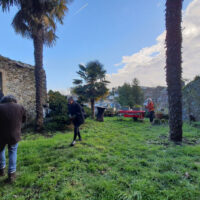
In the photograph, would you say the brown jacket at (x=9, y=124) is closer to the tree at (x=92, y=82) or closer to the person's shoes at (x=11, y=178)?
the person's shoes at (x=11, y=178)

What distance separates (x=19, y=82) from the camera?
8141 mm

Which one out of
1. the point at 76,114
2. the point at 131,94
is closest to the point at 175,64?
the point at 76,114

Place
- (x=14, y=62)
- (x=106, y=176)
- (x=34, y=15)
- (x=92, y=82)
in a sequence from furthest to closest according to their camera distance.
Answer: (x=92, y=82), (x=14, y=62), (x=34, y=15), (x=106, y=176)

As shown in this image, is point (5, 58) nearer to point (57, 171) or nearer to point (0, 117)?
point (0, 117)

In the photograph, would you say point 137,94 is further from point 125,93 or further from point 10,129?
point 10,129

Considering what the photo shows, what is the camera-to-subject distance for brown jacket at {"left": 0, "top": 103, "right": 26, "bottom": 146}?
7.49 feet

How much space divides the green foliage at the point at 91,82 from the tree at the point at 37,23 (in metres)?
5.14

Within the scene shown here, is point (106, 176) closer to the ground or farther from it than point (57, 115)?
closer to the ground

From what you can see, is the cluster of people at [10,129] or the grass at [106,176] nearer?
the grass at [106,176]

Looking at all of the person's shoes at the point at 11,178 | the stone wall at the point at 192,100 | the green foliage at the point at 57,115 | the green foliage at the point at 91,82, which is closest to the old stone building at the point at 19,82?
the green foliage at the point at 57,115

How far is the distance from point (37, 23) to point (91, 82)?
6.52 metres

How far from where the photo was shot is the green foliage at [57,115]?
23.3 ft

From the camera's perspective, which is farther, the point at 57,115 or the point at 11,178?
the point at 57,115

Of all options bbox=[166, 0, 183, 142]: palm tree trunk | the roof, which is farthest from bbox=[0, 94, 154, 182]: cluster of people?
the roof
